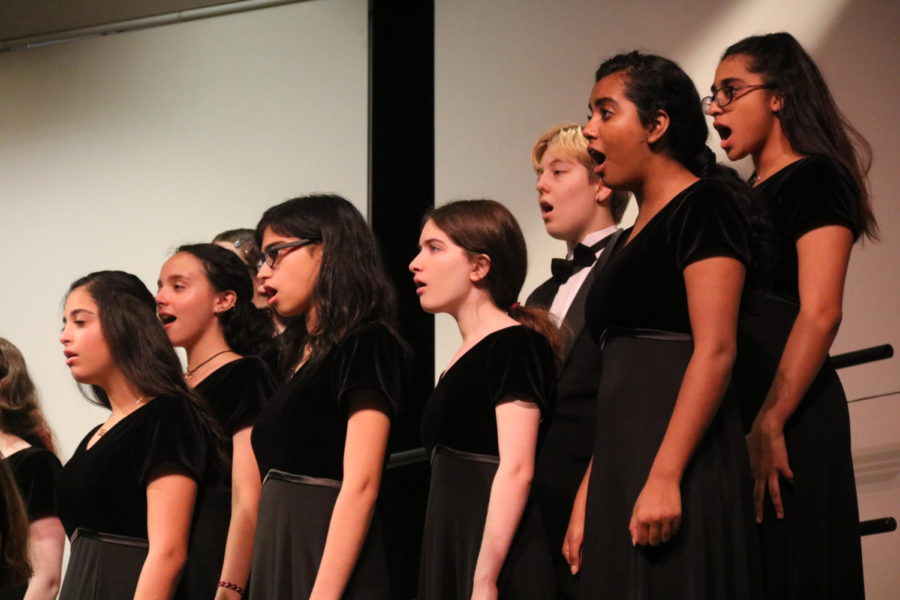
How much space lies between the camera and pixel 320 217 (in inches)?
109

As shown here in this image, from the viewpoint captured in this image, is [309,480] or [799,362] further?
[309,480]

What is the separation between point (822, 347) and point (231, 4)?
11.7 ft

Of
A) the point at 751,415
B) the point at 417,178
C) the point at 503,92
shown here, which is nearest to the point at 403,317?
the point at 417,178

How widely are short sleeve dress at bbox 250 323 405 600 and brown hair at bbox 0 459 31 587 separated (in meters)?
0.57

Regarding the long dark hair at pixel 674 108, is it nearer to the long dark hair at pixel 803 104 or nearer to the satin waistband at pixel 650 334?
the satin waistband at pixel 650 334

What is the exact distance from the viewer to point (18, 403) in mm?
3908

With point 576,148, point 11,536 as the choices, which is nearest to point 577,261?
point 576,148

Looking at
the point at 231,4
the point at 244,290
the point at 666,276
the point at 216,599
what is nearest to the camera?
the point at 666,276

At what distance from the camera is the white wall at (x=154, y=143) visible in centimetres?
500

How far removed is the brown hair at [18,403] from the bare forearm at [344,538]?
1792mm

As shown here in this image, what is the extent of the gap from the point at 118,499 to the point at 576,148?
1347 millimetres

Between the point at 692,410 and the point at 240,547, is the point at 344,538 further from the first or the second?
the point at 692,410

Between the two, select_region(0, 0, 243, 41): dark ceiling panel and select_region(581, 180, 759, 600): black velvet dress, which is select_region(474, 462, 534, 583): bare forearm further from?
select_region(0, 0, 243, 41): dark ceiling panel

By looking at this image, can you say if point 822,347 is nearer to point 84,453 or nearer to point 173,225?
point 84,453
